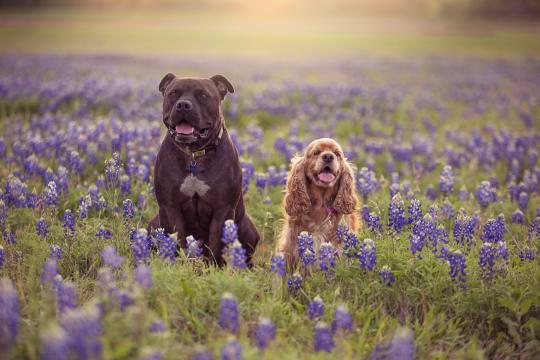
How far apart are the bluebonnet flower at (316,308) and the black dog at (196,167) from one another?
1.32m

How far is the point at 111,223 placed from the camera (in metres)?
4.60

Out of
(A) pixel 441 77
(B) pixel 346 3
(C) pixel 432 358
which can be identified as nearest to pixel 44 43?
(A) pixel 441 77

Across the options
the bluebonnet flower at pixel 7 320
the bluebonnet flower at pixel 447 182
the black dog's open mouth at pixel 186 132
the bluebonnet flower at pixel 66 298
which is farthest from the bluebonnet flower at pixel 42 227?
the bluebonnet flower at pixel 447 182

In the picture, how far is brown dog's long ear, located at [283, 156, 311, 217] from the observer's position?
15.2 ft

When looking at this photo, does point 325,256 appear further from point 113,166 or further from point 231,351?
point 113,166

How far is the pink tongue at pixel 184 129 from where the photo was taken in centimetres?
414

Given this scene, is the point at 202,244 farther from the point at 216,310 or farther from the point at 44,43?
the point at 44,43

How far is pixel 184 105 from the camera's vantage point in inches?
163

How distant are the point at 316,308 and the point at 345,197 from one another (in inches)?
64.3

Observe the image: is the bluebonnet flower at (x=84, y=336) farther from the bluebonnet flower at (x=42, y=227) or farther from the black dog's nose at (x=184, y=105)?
the black dog's nose at (x=184, y=105)

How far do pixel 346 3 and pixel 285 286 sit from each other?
264 ft

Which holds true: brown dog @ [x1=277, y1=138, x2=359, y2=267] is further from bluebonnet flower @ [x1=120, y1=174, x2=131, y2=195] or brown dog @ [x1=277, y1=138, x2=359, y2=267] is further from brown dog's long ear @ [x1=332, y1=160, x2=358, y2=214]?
bluebonnet flower @ [x1=120, y1=174, x2=131, y2=195]

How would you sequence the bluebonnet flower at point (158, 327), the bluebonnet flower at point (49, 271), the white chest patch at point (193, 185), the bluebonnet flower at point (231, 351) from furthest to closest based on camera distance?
the white chest patch at point (193, 185)
the bluebonnet flower at point (49, 271)
the bluebonnet flower at point (158, 327)
the bluebonnet flower at point (231, 351)

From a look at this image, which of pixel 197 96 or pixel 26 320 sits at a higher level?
pixel 197 96
